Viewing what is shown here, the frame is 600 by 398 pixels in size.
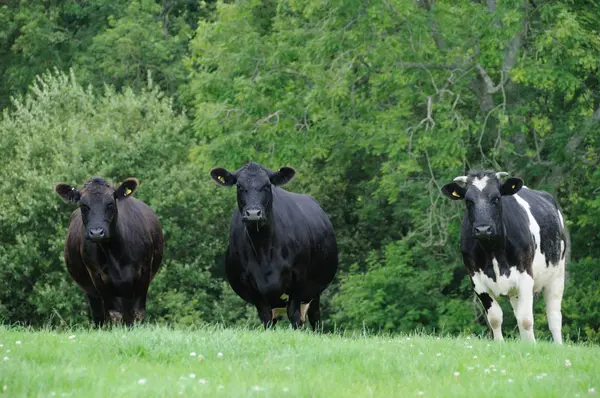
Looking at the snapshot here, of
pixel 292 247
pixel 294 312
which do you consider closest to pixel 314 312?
pixel 294 312

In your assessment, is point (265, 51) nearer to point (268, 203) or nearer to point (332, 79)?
point (332, 79)

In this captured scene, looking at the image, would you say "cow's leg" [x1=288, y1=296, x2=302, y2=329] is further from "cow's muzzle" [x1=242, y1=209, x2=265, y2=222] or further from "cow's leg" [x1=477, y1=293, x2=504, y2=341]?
"cow's leg" [x1=477, y1=293, x2=504, y2=341]

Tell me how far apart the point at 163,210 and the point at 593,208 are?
1371cm

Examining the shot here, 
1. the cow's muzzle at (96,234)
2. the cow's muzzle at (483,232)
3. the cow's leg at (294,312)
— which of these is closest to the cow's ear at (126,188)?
the cow's muzzle at (96,234)

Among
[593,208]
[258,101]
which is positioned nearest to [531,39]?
[593,208]

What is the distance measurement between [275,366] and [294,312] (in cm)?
528

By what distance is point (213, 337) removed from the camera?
30.6 ft

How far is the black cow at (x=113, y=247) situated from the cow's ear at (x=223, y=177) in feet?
3.74

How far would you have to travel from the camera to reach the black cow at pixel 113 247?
13.2 meters

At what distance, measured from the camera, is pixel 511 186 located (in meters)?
12.9

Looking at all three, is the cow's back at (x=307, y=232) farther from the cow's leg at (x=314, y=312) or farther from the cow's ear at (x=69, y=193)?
the cow's ear at (x=69, y=193)

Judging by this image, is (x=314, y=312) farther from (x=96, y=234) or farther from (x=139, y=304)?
(x=96, y=234)

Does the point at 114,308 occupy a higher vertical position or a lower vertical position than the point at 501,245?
lower

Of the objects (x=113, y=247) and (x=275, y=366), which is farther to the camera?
(x=113, y=247)
